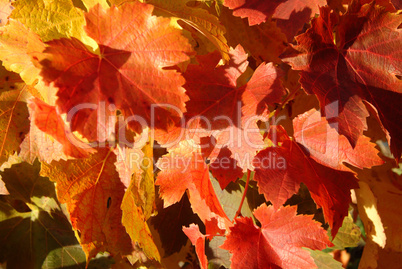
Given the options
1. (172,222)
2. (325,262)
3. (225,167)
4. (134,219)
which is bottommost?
(325,262)

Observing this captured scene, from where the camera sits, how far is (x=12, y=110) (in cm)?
72

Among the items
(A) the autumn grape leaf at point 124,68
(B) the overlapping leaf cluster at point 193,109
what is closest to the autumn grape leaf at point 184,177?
(B) the overlapping leaf cluster at point 193,109

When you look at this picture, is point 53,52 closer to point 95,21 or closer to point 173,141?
point 95,21

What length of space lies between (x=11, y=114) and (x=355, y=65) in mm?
613

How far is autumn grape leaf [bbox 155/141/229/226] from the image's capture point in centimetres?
69

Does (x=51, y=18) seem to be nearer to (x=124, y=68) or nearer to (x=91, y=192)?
(x=124, y=68)

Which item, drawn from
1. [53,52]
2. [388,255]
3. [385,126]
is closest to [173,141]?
[53,52]

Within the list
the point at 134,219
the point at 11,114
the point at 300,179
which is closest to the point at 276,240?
the point at 300,179

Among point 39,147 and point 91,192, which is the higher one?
point 39,147

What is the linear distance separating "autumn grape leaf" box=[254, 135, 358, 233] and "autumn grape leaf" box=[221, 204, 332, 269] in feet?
0.10

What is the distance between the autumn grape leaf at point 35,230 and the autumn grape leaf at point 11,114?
278 mm

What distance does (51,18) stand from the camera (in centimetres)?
66

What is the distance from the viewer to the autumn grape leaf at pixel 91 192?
694mm

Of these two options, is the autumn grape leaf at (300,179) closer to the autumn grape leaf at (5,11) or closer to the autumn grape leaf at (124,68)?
the autumn grape leaf at (124,68)
